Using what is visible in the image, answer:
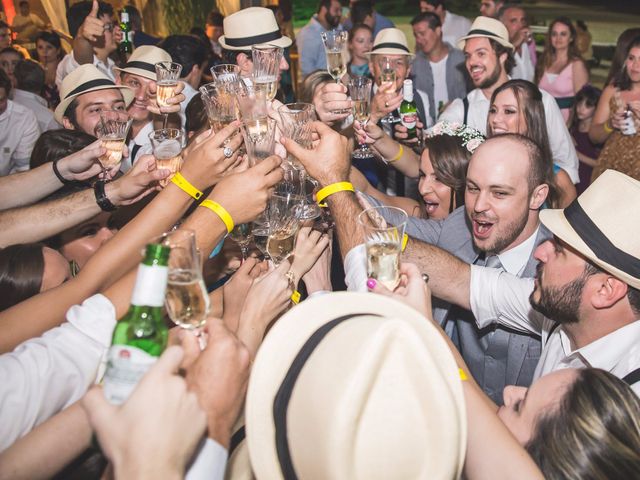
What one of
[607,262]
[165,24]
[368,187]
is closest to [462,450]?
[607,262]

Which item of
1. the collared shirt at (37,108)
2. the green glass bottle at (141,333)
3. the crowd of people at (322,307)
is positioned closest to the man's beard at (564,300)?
the crowd of people at (322,307)

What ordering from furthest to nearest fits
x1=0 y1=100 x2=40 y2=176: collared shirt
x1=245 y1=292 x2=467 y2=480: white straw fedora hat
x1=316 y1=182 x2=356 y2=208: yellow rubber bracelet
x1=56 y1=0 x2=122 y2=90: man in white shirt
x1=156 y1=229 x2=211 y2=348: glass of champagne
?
x1=56 y1=0 x2=122 y2=90: man in white shirt
x1=0 y1=100 x2=40 y2=176: collared shirt
x1=316 y1=182 x2=356 y2=208: yellow rubber bracelet
x1=156 y1=229 x2=211 y2=348: glass of champagne
x1=245 y1=292 x2=467 y2=480: white straw fedora hat

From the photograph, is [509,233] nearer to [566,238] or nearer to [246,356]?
[566,238]

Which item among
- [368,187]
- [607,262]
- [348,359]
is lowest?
[368,187]

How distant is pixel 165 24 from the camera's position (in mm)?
10922

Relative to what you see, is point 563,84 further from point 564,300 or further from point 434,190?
point 564,300

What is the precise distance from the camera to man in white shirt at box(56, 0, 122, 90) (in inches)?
218

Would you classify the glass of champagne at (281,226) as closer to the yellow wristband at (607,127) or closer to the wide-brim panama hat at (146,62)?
the wide-brim panama hat at (146,62)

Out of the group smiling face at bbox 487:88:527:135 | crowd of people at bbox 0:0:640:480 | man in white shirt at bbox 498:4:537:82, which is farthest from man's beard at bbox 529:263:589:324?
man in white shirt at bbox 498:4:537:82

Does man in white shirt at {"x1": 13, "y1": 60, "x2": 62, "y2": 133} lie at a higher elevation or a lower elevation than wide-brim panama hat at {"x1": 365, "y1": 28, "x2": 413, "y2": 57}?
lower

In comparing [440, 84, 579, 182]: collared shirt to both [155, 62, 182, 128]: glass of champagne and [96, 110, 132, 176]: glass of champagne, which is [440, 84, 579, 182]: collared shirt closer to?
[155, 62, 182, 128]: glass of champagne

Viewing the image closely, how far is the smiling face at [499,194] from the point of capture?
9.16ft

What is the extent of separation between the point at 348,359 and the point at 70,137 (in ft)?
9.43

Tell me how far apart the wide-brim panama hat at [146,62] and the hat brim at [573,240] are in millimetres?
3171
